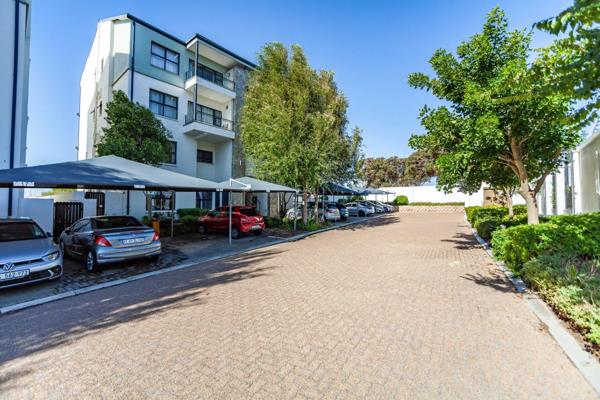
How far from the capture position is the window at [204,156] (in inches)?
875

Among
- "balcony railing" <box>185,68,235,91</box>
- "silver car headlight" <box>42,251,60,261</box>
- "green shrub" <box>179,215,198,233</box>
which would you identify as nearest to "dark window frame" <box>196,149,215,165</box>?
"balcony railing" <box>185,68,235,91</box>

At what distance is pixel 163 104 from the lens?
19.7 metres

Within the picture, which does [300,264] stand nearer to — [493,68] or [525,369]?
[525,369]

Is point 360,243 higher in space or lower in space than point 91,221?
lower

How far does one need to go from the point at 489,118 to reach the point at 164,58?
1981 cm

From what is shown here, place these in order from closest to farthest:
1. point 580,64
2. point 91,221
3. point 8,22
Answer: point 580,64, point 91,221, point 8,22

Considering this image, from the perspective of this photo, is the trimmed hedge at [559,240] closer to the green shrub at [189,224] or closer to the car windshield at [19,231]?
the car windshield at [19,231]

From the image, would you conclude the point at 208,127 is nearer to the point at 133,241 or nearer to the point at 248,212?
the point at 248,212

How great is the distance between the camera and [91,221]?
8.39m

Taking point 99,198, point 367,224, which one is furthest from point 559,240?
point 99,198

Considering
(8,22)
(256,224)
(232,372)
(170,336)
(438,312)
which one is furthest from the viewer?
(256,224)

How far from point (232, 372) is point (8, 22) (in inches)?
616

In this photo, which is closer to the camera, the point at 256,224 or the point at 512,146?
the point at 512,146

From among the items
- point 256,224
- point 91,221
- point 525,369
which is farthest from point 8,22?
point 525,369
